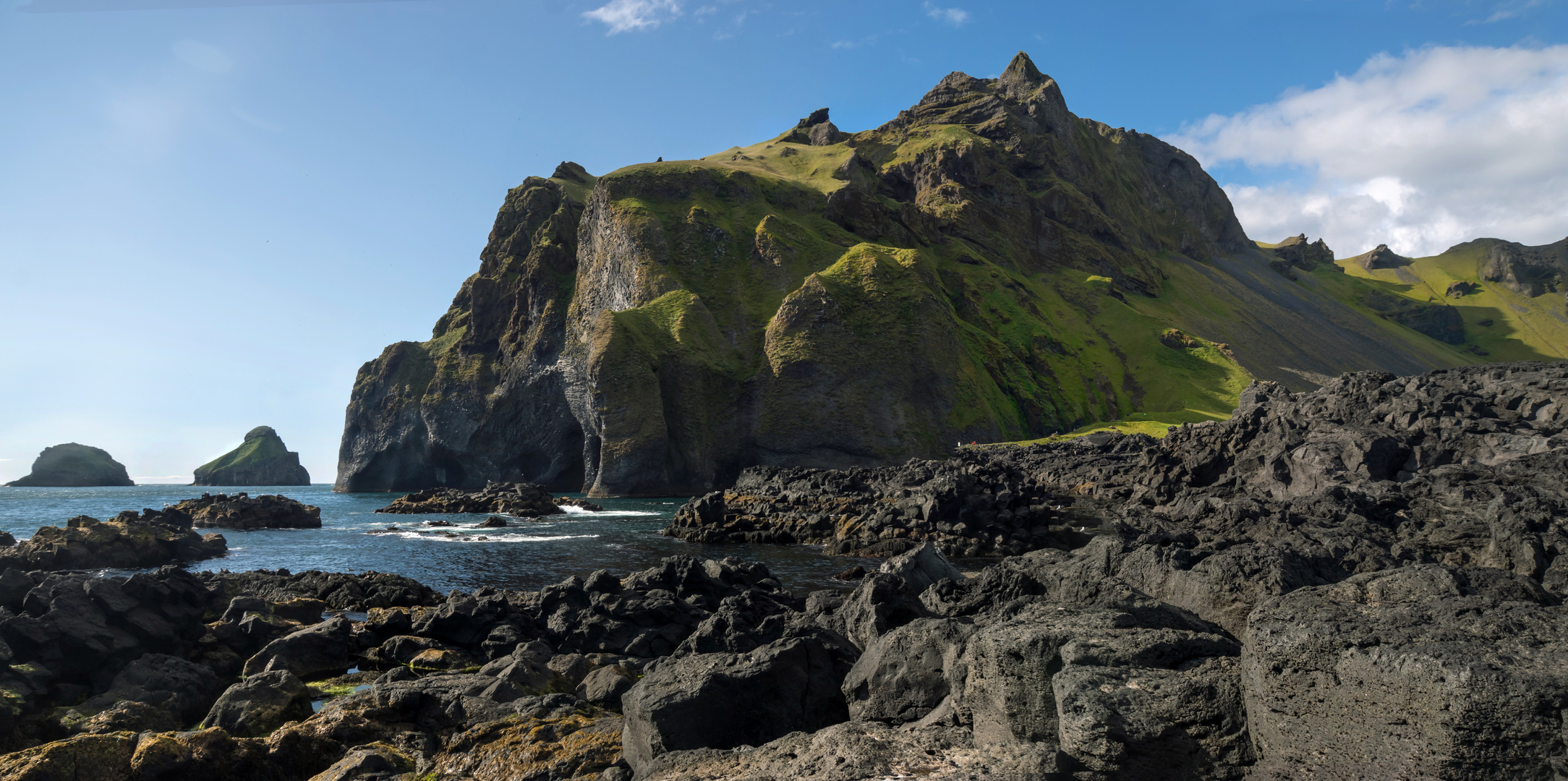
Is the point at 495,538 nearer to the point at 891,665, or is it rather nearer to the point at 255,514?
the point at 255,514

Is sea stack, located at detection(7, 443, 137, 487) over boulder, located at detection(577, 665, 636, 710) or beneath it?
over

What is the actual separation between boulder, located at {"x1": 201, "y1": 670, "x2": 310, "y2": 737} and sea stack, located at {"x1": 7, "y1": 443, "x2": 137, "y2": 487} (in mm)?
234598

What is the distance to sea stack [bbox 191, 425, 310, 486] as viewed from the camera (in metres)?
191

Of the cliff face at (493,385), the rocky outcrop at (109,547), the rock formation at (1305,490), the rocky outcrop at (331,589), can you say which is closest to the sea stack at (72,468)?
the cliff face at (493,385)

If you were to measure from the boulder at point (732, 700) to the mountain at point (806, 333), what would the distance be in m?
78.4

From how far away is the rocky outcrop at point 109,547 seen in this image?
3416 cm

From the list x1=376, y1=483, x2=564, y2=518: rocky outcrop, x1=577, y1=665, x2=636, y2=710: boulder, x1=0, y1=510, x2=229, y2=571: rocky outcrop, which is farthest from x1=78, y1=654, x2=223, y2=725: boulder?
x1=376, y1=483, x2=564, y2=518: rocky outcrop

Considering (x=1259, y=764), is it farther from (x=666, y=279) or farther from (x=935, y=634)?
(x=666, y=279)

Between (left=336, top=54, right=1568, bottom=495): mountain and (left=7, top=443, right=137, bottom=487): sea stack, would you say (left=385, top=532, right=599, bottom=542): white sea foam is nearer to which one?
(left=336, top=54, right=1568, bottom=495): mountain

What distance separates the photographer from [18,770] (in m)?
10.2

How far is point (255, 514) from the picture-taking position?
204 ft

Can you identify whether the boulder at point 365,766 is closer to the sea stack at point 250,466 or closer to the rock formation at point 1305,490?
the rock formation at point 1305,490

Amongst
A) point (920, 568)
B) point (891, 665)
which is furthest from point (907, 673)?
point (920, 568)

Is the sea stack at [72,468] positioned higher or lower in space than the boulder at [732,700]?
higher
